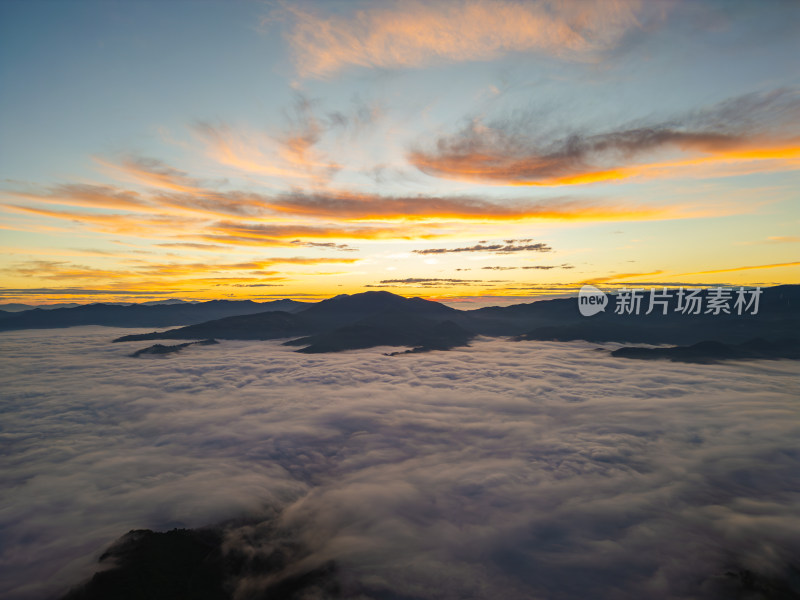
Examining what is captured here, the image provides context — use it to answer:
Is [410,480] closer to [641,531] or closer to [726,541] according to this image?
[641,531]

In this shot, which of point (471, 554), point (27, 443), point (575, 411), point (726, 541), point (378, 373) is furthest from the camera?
point (378, 373)

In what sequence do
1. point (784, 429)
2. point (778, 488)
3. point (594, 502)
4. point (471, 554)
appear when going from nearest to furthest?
point (471, 554)
point (594, 502)
point (778, 488)
point (784, 429)

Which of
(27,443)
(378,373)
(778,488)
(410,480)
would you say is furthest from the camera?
(378,373)

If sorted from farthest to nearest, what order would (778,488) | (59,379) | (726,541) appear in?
1. (59,379)
2. (778,488)
3. (726,541)

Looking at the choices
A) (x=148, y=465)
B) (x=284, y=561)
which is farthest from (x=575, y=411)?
(x=148, y=465)

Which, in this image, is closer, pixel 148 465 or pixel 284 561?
pixel 284 561

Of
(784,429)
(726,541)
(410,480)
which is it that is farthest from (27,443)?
(784,429)

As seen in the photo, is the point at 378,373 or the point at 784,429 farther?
the point at 378,373

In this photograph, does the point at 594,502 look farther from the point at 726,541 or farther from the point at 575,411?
the point at 575,411
